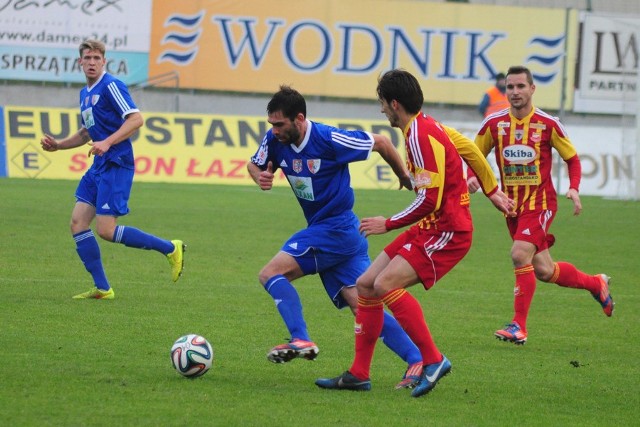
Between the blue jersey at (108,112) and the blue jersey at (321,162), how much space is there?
302cm

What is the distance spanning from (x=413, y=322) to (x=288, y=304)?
75 cm

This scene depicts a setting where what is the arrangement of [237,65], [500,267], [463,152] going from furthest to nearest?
[237,65], [500,267], [463,152]

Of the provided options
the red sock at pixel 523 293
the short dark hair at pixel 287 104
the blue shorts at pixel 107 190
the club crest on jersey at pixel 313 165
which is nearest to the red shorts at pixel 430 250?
the club crest on jersey at pixel 313 165

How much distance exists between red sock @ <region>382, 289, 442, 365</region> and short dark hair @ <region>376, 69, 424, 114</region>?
1.02 m

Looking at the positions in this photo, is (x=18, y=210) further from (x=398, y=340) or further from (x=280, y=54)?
(x=280, y=54)

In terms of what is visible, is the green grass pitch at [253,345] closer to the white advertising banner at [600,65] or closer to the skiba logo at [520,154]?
the skiba logo at [520,154]

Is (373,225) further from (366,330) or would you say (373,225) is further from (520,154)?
(520,154)

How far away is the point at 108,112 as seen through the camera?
32.5 ft

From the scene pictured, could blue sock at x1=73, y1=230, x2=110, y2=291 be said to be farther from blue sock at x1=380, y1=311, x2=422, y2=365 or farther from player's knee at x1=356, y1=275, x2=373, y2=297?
player's knee at x1=356, y1=275, x2=373, y2=297

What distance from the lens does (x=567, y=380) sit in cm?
705

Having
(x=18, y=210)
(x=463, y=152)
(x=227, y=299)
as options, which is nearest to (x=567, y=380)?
(x=463, y=152)

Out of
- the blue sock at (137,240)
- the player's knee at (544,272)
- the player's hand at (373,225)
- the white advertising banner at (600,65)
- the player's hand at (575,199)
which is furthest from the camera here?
the white advertising banner at (600,65)

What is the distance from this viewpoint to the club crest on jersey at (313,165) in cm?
688

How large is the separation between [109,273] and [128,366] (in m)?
4.64
